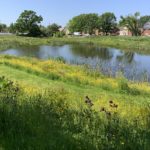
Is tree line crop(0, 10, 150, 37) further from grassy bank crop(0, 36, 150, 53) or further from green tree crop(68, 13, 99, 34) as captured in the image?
grassy bank crop(0, 36, 150, 53)

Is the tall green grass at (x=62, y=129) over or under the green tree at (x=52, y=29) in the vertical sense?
over

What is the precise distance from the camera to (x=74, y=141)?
22.1 ft

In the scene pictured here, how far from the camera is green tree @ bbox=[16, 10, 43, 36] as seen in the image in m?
129

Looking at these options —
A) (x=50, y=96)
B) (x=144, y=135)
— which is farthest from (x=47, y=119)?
(x=50, y=96)

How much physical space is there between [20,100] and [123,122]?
2875mm

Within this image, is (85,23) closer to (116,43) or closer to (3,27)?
(3,27)

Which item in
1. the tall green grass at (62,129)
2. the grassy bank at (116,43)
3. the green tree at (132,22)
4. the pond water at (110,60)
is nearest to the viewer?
the tall green grass at (62,129)

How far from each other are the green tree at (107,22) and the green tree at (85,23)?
221 cm

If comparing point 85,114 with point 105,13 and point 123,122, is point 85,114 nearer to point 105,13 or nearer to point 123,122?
point 123,122

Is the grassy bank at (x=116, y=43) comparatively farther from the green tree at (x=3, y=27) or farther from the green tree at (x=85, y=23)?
the green tree at (x=3, y=27)

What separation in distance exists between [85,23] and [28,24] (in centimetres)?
3040

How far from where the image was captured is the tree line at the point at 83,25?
12938 centimetres

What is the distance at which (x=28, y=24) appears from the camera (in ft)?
424

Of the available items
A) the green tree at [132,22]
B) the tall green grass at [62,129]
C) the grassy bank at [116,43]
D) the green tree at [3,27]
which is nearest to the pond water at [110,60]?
the grassy bank at [116,43]
